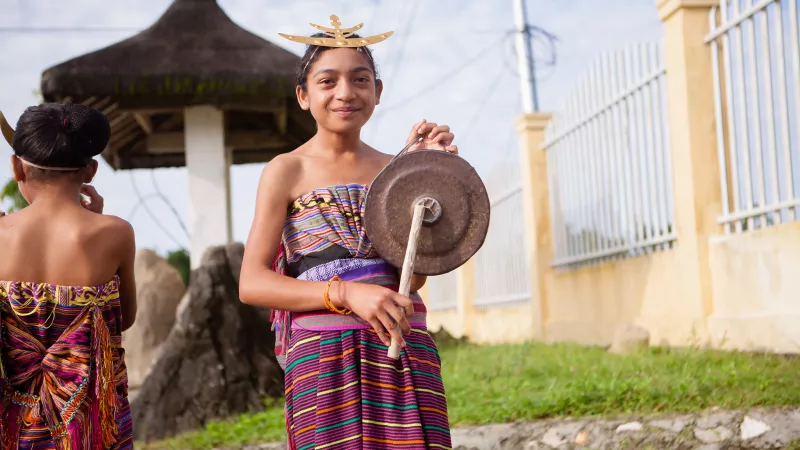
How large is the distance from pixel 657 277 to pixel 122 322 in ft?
18.8

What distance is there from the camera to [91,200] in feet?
8.23

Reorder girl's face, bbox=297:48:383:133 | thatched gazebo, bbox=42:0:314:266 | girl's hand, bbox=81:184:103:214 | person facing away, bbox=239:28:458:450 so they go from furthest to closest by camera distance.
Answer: thatched gazebo, bbox=42:0:314:266, girl's hand, bbox=81:184:103:214, girl's face, bbox=297:48:383:133, person facing away, bbox=239:28:458:450

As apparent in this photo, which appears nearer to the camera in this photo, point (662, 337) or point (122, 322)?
point (122, 322)

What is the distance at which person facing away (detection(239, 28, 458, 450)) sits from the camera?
2006 mm

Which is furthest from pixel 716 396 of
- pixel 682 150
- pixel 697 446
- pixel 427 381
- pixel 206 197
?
pixel 206 197

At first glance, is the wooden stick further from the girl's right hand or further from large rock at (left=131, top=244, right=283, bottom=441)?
large rock at (left=131, top=244, right=283, bottom=441)

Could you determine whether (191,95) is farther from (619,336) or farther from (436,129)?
(436,129)

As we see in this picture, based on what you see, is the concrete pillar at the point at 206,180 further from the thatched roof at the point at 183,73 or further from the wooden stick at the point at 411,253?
the wooden stick at the point at 411,253

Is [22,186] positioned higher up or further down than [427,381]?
higher up

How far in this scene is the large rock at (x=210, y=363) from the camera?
7121mm

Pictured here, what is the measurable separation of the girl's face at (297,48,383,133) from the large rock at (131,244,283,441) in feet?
17.2

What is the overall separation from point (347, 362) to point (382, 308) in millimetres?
205

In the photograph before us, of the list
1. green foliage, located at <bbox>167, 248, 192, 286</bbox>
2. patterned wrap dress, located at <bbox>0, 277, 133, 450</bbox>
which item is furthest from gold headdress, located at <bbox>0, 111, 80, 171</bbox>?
green foliage, located at <bbox>167, 248, 192, 286</bbox>

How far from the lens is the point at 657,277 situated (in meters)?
7.51
